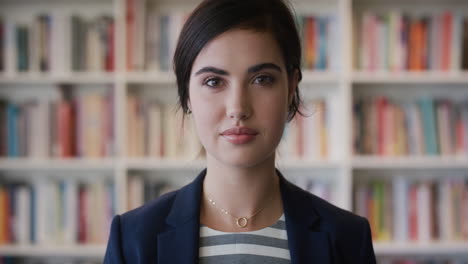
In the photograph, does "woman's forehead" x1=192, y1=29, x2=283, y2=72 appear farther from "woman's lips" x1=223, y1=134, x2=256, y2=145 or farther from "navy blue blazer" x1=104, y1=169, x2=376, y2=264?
"navy blue blazer" x1=104, y1=169, x2=376, y2=264

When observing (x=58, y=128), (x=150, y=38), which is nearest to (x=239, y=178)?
(x=150, y=38)

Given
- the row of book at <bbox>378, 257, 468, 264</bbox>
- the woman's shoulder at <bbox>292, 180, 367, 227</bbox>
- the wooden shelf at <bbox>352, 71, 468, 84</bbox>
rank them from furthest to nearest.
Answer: the row of book at <bbox>378, 257, 468, 264</bbox>
the wooden shelf at <bbox>352, 71, 468, 84</bbox>
the woman's shoulder at <bbox>292, 180, 367, 227</bbox>

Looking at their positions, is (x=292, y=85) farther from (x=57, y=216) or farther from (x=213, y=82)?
(x=57, y=216)

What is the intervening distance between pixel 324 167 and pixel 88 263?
130 cm

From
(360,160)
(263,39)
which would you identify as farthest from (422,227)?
(263,39)

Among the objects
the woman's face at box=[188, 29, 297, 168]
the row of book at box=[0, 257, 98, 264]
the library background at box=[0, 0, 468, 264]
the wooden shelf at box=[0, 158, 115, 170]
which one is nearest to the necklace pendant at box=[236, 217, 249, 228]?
the woman's face at box=[188, 29, 297, 168]

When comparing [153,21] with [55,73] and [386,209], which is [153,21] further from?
[386,209]

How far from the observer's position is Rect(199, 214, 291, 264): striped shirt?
859 mm

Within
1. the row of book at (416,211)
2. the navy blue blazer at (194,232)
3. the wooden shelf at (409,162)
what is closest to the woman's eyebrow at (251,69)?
the navy blue blazer at (194,232)

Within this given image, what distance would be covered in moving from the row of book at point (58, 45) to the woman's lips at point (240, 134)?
1.67m

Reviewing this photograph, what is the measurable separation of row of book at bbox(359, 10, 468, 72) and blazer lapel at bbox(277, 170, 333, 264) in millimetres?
1583

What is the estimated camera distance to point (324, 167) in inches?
95.0

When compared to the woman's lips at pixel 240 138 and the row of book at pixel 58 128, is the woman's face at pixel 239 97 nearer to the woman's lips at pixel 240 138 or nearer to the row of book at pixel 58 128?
the woman's lips at pixel 240 138

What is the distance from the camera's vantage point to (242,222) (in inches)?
35.3
